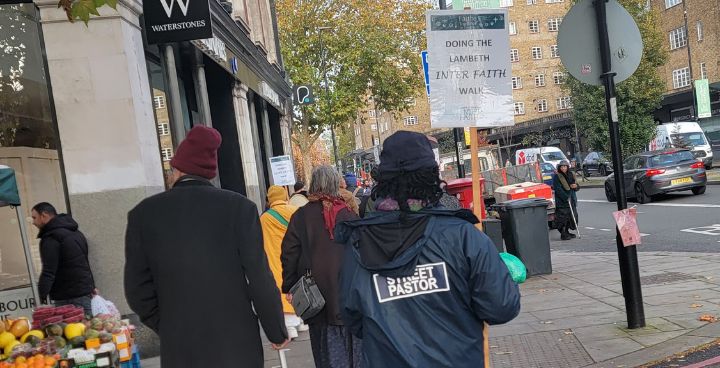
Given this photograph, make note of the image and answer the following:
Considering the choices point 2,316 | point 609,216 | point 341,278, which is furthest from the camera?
point 609,216

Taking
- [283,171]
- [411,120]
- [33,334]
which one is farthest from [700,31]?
[33,334]

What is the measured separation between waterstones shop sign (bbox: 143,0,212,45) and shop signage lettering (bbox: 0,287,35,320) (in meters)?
3.28

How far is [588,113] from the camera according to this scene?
32812 mm

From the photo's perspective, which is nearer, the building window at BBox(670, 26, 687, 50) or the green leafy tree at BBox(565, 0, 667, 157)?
the green leafy tree at BBox(565, 0, 667, 157)

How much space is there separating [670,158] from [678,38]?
3245 centimetres

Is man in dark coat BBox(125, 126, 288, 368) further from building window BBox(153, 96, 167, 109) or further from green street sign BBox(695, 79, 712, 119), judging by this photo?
green street sign BBox(695, 79, 712, 119)

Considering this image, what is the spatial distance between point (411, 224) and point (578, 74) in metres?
4.03

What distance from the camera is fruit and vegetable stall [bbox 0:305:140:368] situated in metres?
4.10

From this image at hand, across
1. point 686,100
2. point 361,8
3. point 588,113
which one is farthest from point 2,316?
point 686,100

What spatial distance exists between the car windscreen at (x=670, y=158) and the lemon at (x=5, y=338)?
18.2 metres

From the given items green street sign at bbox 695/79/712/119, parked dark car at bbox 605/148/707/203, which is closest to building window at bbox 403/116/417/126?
green street sign at bbox 695/79/712/119

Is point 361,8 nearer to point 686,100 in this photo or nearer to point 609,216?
point 609,216

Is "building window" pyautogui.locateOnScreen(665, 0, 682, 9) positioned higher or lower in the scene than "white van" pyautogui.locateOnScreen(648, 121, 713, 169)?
higher

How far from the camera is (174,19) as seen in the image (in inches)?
312
